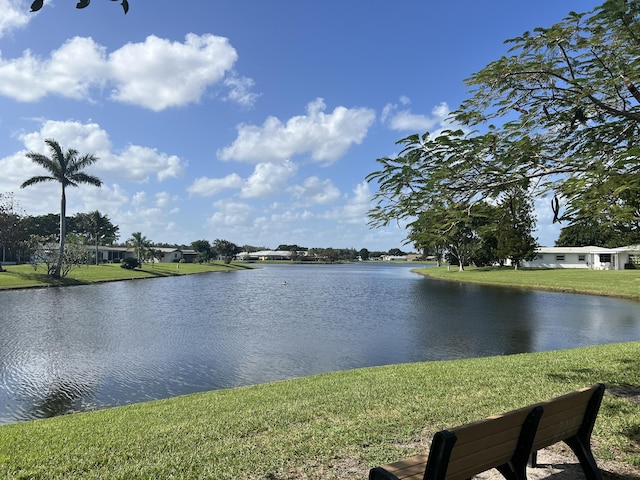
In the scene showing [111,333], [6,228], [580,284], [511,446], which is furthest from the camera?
[6,228]

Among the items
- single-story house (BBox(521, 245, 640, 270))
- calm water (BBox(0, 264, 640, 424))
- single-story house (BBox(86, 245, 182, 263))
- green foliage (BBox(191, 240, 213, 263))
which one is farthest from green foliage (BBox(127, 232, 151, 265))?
single-story house (BBox(521, 245, 640, 270))

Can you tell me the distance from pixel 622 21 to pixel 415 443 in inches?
191

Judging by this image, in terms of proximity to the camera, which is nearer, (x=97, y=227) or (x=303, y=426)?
(x=303, y=426)

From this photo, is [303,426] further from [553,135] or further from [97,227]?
[97,227]

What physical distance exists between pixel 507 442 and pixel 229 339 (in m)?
Result: 12.9

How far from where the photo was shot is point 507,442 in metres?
2.86

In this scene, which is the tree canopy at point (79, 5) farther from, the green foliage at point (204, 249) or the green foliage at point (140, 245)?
the green foliage at point (204, 249)

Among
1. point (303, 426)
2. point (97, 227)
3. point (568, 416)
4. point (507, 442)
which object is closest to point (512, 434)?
point (507, 442)

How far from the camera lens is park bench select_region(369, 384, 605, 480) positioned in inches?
97.0

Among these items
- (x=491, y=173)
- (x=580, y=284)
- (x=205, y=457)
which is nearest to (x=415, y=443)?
(x=205, y=457)

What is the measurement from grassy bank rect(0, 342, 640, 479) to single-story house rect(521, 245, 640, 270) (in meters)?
57.6

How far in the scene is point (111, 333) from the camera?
1576 centimetres

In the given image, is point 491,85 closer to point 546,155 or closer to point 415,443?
point 546,155

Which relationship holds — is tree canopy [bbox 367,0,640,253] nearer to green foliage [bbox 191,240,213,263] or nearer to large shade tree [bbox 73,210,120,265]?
large shade tree [bbox 73,210,120,265]
